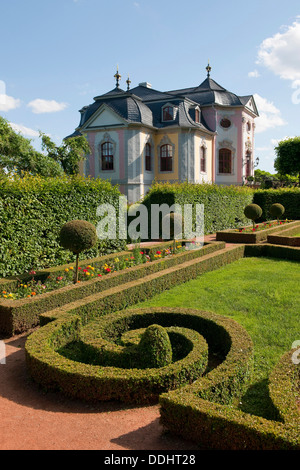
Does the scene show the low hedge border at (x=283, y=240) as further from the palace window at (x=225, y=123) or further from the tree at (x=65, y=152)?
the palace window at (x=225, y=123)

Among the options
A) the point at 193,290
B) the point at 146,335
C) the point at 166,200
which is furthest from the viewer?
the point at 166,200

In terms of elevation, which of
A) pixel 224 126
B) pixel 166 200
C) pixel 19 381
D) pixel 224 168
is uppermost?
pixel 224 126

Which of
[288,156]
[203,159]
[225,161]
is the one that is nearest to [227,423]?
[203,159]

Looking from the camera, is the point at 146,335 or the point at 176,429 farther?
the point at 146,335

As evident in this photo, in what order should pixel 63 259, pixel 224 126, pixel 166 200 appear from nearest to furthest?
pixel 63 259 < pixel 166 200 < pixel 224 126

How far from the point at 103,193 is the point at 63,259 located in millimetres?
3181

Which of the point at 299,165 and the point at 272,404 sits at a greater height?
the point at 299,165

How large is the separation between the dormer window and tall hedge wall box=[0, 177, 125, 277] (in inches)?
734

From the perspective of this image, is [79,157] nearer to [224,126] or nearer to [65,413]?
[224,126]

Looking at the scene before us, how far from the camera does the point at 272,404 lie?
11.9 ft

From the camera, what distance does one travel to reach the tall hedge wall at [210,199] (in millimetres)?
16953

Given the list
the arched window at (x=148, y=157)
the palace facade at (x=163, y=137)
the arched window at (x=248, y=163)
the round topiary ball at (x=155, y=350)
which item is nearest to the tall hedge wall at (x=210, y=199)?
the palace facade at (x=163, y=137)

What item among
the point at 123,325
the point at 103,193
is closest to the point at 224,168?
the point at 103,193

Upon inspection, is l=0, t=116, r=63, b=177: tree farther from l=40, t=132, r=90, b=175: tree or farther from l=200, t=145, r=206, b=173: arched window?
l=200, t=145, r=206, b=173: arched window
